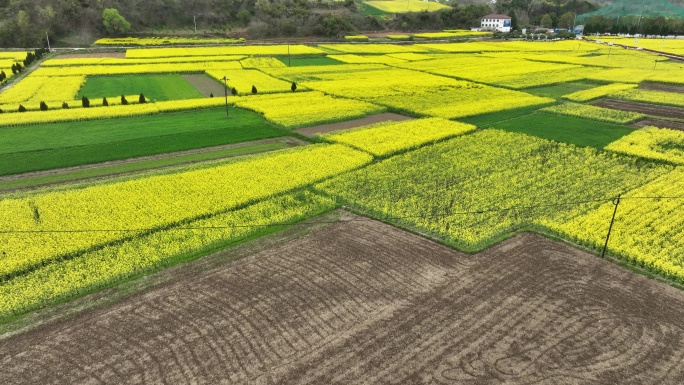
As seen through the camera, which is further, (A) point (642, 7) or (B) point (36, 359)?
(A) point (642, 7)

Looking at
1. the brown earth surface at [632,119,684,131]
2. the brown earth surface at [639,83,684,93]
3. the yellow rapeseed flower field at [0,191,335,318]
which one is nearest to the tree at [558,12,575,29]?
the brown earth surface at [639,83,684,93]

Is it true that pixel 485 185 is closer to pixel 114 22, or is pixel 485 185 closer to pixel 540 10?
pixel 114 22

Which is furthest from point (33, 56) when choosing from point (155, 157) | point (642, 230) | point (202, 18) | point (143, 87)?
point (642, 230)

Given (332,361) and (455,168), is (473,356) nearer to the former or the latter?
(332,361)

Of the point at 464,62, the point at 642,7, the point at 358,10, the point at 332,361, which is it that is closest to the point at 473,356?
the point at 332,361

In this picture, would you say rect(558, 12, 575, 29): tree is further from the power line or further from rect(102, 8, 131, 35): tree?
the power line

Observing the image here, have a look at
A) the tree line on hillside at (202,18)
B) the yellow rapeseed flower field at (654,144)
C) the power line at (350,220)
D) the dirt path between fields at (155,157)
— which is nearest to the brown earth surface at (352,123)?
the dirt path between fields at (155,157)

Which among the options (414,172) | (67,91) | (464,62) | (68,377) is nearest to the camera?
(68,377)
